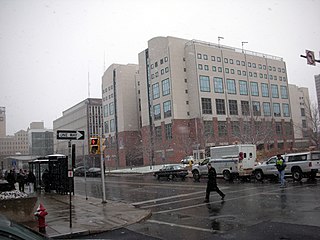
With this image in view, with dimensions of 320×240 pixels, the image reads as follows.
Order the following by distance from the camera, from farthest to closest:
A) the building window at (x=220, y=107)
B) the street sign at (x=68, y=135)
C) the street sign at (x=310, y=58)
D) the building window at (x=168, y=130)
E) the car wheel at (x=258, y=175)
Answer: the building window at (x=220, y=107)
the building window at (x=168, y=130)
the car wheel at (x=258, y=175)
the street sign at (x=310, y=58)
the street sign at (x=68, y=135)

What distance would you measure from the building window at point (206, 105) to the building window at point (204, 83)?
Result: 219 cm

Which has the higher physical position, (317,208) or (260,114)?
(260,114)

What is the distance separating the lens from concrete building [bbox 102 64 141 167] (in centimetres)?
8569

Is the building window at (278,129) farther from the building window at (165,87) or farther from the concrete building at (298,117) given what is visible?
A: the building window at (165,87)

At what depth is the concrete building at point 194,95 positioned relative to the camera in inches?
2712

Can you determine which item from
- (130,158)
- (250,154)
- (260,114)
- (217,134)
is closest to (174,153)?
(217,134)

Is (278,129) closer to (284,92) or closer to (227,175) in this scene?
(284,92)

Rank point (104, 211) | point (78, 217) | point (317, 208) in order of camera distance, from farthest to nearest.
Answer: point (104, 211)
point (78, 217)
point (317, 208)

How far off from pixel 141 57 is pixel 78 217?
70.3m

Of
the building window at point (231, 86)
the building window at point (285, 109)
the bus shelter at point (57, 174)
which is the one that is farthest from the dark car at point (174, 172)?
the building window at point (285, 109)

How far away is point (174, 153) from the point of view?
68375 millimetres

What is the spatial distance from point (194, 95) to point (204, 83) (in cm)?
351

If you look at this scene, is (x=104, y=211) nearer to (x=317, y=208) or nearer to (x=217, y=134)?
(x=317, y=208)

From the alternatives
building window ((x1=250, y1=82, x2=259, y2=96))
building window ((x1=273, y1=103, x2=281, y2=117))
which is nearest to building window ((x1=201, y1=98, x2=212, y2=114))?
building window ((x1=250, y1=82, x2=259, y2=96))
